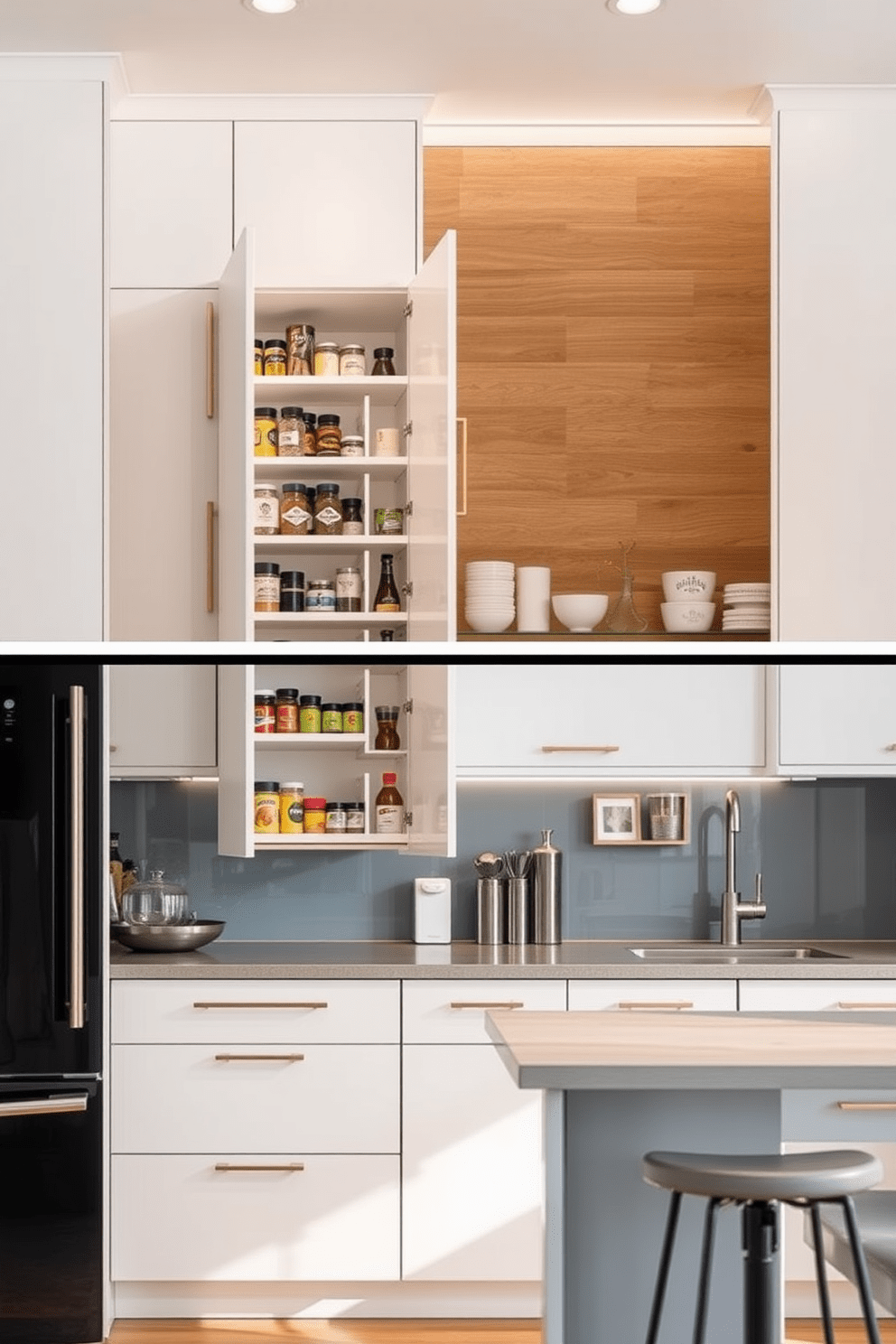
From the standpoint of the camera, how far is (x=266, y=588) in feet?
13.4

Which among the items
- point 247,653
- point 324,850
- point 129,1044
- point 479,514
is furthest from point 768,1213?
point 479,514

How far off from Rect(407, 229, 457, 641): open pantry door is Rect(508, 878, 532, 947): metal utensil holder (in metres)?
0.72

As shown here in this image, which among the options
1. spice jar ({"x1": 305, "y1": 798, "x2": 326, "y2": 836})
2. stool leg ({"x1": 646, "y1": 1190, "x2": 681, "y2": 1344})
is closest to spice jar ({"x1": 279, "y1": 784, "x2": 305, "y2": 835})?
spice jar ({"x1": 305, "y1": 798, "x2": 326, "y2": 836})

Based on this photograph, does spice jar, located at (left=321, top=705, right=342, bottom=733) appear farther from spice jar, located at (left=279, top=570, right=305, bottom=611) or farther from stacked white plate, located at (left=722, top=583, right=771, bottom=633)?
stacked white plate, located at (left=722, top=583, right=771, bottom=633)

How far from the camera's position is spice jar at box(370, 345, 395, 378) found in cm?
416

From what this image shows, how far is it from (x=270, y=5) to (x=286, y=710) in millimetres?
1677

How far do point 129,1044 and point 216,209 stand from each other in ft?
6.80

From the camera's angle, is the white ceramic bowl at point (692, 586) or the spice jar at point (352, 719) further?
the white ceramic bowl at point (692, 586)

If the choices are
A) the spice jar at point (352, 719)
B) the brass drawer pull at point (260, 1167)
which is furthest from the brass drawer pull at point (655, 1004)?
the spice jar at point (352, 719)

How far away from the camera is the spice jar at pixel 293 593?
4102mm

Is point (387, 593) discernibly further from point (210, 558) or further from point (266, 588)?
point (210, 558)

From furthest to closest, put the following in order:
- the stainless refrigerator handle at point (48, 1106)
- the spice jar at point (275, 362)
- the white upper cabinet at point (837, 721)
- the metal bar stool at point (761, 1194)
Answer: the spice jar at point (275, 362) → the white upper cabinet at point (837, 721) → the stainless refrigerator handle at point (48, 1106) → the metal bar stool at point (761, 1194)

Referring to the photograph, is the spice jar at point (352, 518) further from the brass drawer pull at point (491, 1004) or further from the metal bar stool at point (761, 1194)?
the metal bar stool at point (761, 1194)

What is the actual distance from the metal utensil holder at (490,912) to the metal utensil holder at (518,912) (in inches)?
1.1
